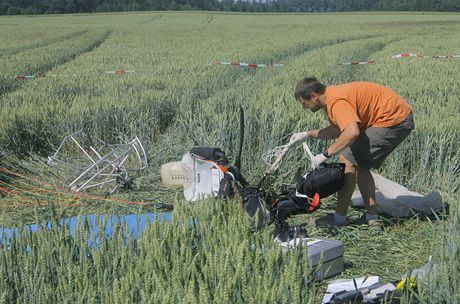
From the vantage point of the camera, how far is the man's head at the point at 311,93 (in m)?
3.88

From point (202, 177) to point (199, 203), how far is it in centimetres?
113

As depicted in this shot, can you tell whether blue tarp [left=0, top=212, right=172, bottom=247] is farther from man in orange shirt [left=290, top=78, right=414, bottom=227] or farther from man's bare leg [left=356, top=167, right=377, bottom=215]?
man's bare leg [left=356, top=167, right=377, bottom=215]

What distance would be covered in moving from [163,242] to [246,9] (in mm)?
92978

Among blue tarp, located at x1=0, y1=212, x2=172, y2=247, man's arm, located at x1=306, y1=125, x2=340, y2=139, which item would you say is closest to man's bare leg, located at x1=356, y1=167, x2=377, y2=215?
man's arm, located at x1=306, y1=125, x2=340, y2=139

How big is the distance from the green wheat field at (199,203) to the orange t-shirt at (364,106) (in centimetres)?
67

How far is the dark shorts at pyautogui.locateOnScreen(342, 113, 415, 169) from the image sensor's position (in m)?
4.12

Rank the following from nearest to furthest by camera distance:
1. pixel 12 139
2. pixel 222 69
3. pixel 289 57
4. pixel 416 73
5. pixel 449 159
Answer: pixel 449 159
pixel 12 139
pixel 416 73
pixel 222 69
pixel 289 57

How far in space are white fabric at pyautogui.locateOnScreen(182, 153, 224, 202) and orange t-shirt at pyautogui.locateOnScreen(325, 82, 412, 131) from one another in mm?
855

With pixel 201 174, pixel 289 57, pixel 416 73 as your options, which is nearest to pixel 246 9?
pixel 289 57

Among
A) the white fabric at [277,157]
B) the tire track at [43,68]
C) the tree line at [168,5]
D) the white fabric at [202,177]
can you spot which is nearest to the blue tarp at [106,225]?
the white fabric at [202,177]

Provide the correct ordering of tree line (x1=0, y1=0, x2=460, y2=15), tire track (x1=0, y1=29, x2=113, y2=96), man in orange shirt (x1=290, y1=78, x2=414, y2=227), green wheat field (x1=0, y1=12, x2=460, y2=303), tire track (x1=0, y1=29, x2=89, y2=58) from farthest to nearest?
tree line (x1=0, y1=0, x2=460, y2=15), tire track (x1=0, y1=29, x2=89, y2=58), tire track (x1=0, y1=29, x2=113, y2=96), man in orange shirt (x1=290, y1=78, x2=414, y2=227), green wheat field (x1=0, y1=12, x2=460, y2=303)

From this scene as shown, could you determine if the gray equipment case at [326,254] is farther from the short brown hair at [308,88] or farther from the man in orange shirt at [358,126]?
the short brown hair at [308,88]

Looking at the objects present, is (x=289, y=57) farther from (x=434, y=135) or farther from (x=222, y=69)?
(x=434, y=135)

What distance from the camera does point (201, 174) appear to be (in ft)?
14.6
